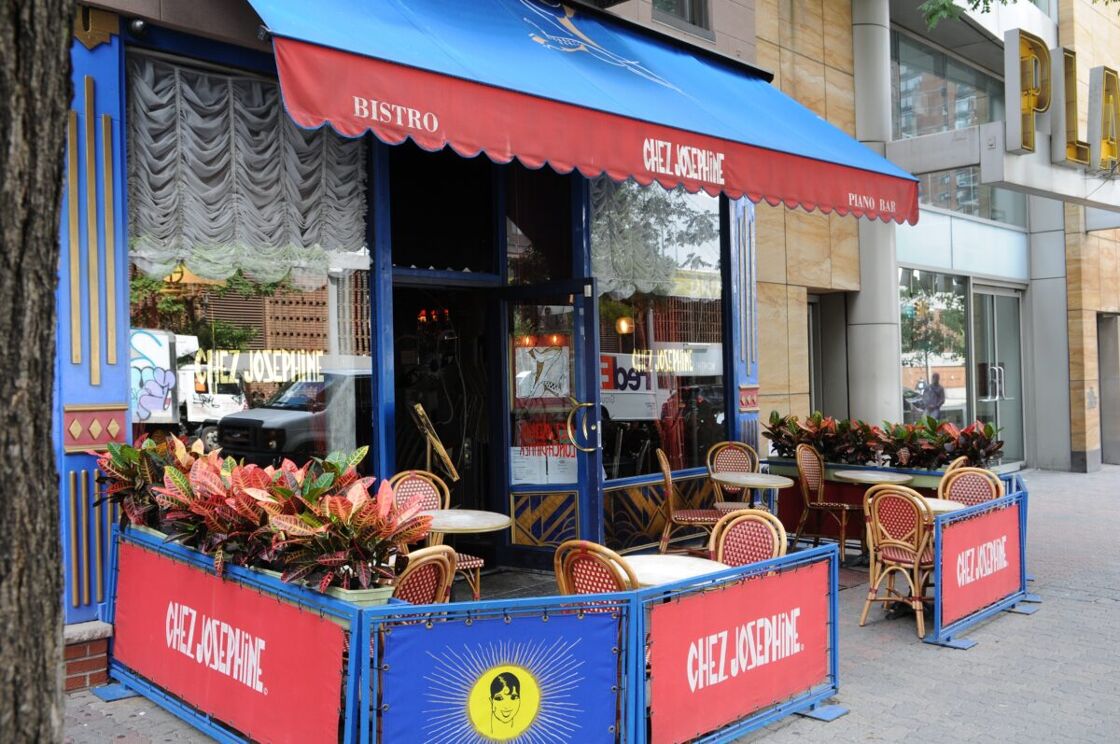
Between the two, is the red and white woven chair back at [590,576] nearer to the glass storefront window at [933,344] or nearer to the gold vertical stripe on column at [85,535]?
the gold vertical stripe on column at [85,535]

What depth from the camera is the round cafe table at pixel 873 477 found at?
7.93m

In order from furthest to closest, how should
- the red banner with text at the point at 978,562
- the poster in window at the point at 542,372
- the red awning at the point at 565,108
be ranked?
the poster in window at the point at 542,372 → the red banner with text at the point at 978,562 → the red awning at the point at 565,108

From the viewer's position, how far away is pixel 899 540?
6.43 m

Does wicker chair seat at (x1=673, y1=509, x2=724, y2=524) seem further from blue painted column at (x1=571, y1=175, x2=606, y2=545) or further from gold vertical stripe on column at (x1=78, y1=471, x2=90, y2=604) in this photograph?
gold vertical stripe on column at (x1=78, y1=471, x2=90, y2=604)

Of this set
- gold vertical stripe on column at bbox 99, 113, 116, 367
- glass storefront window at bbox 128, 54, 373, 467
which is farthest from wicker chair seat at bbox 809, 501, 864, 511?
gold vertical stripe on column at bbox 99, 113, 116, 367

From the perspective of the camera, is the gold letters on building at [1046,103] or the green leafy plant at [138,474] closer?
the green leafy plant at [138,474]

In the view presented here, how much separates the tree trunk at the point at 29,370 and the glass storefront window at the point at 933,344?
491 inches

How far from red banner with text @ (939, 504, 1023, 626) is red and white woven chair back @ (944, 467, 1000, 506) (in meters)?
0.18

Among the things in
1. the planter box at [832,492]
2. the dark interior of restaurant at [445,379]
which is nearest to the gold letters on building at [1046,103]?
the planter box at [832,492]

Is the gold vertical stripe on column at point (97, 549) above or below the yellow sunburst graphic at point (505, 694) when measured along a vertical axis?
above

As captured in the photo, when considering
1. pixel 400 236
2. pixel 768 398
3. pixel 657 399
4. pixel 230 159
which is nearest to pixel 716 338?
→ pixel 657 399

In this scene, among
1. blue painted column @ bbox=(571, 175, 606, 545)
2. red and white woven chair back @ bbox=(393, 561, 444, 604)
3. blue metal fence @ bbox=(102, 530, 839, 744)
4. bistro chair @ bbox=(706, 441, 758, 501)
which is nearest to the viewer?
blue metal fence @ bbox=(102, 530, 839, 744)

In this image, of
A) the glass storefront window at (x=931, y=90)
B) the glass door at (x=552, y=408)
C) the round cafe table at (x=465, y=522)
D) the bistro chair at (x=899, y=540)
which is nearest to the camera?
the round cafe table at (x=465, y=522)

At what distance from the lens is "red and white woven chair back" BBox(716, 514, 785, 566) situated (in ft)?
15.8
